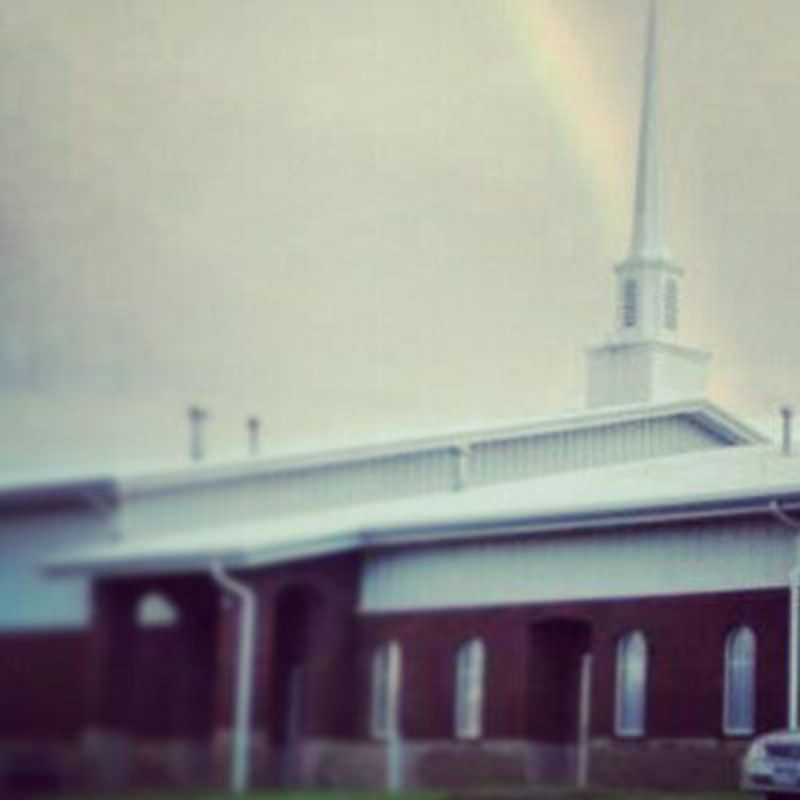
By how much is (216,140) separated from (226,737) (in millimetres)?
5808

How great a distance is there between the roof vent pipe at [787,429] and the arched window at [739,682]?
2623 millimetres

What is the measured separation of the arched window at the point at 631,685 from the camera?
25.2 m

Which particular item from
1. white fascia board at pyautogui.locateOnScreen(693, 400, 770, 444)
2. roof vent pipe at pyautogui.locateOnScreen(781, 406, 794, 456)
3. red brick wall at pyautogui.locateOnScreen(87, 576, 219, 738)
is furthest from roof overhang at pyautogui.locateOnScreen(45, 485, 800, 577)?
white fascia board at pyautogui.locateOnScreen(693, 400, 770, 444)

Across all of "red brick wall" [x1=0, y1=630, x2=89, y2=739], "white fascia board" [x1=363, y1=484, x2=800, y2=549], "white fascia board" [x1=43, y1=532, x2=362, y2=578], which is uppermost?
"white fascia board" [x1=363, y1=484, x2=800, y2=549]

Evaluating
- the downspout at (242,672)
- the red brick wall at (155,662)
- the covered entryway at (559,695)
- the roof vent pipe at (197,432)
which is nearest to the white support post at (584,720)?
the covered entryway at (559,695)

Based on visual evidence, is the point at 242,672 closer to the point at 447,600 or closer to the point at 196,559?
the point at 196,559

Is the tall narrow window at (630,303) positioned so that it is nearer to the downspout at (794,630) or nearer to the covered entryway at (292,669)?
the downspout at (794,630)

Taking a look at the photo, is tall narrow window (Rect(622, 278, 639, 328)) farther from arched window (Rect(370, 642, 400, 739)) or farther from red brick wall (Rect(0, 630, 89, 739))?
red brick wall (Rect(0, 630, 89, 739))

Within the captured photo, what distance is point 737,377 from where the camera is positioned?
84.8ft

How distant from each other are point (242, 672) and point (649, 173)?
265 inches

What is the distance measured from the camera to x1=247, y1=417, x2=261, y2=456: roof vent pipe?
23609mm

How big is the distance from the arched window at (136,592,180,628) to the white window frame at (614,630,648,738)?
4.85 metres

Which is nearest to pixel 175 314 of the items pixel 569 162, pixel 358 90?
pixel 358 90

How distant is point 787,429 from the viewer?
2588cm
